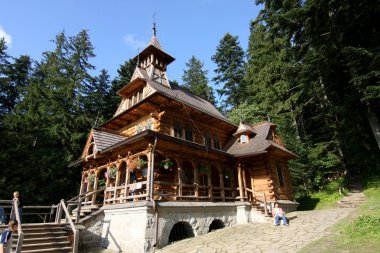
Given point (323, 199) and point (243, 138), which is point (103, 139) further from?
point (323, 199)

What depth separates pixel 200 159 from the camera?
14953 mm

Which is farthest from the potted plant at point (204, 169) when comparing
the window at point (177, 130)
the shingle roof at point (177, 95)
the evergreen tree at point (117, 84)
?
the evergreen tree at point (117, 84)

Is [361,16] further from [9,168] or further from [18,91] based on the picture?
[18,91]

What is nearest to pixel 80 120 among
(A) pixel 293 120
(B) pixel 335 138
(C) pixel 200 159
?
(C) pixel 200 159

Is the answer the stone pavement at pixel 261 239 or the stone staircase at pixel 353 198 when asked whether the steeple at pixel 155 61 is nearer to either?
the stone pavement at pixel 261 239

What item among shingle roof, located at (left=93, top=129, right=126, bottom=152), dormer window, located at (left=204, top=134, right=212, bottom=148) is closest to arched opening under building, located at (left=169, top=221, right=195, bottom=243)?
shingle roof, located at (left=93, top=129, right=126, bottom=152)

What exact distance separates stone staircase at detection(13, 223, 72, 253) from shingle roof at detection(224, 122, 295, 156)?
440 inches

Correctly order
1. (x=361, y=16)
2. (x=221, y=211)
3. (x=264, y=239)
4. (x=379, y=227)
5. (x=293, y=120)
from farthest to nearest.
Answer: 1. (x=293, y=120)
2. (x=361, y=16)
3. (x=221, y=211)
4. (x=264, y=239)
5. (x=379, y=227)

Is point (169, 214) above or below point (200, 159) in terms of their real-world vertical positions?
below

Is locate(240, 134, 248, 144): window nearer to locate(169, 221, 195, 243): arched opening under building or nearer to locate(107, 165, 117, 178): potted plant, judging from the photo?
locate(169, 221, 195, 243): arched opening under building

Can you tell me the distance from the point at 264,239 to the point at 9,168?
2354 cm

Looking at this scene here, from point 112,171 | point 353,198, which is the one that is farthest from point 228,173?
point 353,198

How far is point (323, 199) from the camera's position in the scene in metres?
19.9

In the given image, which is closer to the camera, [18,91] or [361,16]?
[361,16]
